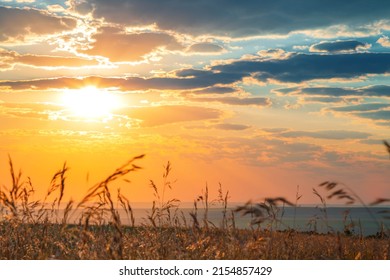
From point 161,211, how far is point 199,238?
73.5 inches
